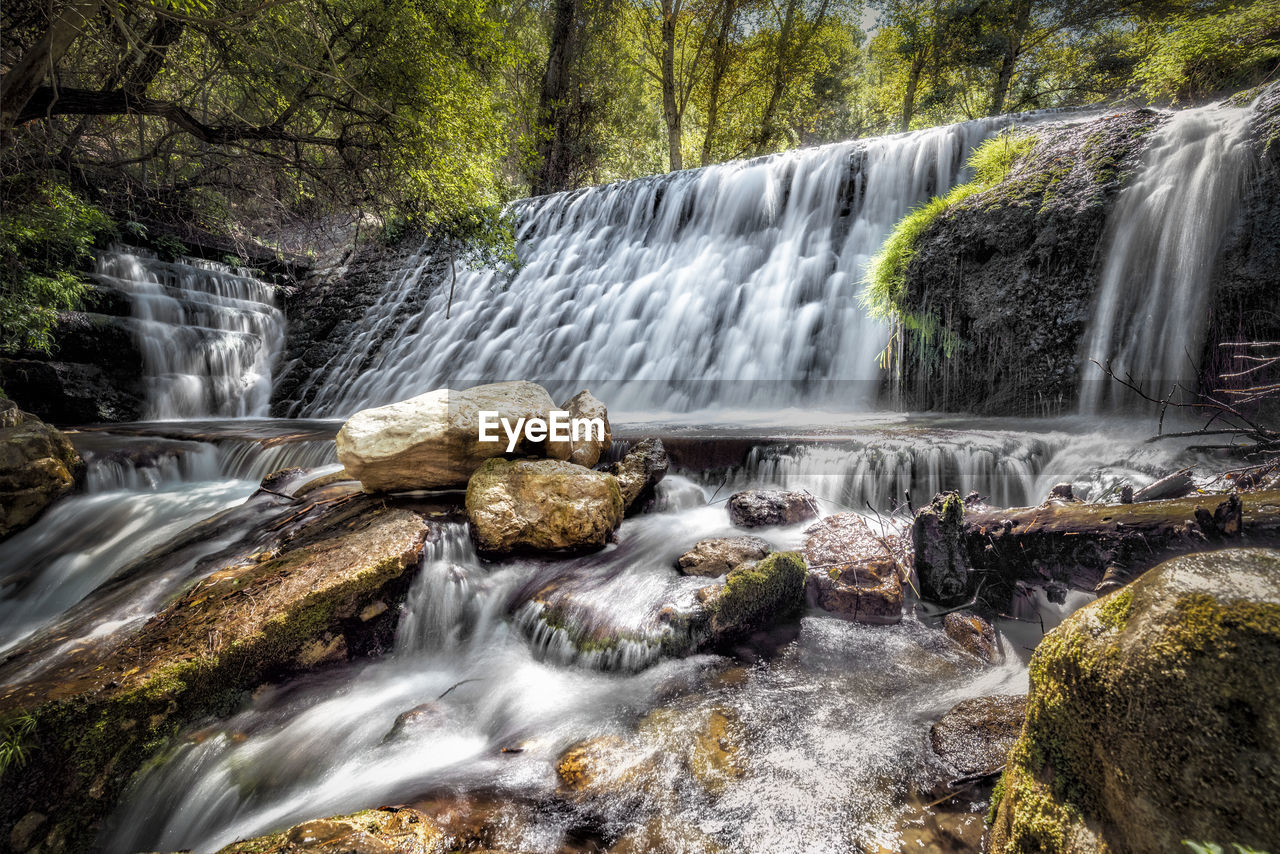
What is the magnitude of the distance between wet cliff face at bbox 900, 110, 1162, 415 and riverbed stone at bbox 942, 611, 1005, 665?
3.53m

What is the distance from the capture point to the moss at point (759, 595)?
8.74 feet

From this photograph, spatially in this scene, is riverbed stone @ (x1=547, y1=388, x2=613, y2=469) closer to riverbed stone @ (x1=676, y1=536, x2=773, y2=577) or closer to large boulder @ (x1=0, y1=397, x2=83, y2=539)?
riverbed stone @ (x1=676, y1=536, x2=773, y2=577)

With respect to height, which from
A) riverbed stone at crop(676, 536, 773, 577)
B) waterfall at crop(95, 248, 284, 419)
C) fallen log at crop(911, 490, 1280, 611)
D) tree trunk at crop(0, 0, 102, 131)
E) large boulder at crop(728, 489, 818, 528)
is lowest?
riverbed stone at crop(676, 536, 773, 577)

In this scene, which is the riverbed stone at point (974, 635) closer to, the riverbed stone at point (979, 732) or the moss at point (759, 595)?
the riverbed stone at point (979, 732)

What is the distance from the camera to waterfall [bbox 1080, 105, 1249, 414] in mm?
4129

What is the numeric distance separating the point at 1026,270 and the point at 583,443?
4954mm

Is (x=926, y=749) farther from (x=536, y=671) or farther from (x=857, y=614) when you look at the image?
(x=536, y=671)

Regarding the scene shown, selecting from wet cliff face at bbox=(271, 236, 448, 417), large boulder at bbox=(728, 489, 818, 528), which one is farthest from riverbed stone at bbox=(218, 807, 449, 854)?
wet cliff face at bbox=(271, 236, 448, 417)

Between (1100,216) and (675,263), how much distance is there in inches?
240

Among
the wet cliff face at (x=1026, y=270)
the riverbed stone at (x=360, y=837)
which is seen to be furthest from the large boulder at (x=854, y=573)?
the wet cliff face at (x=1026, y=270)

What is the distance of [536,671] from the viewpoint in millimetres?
2684

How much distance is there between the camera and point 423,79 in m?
5.04

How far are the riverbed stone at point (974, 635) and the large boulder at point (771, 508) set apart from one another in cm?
126

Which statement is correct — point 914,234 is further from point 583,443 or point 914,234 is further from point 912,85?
point 912,85
